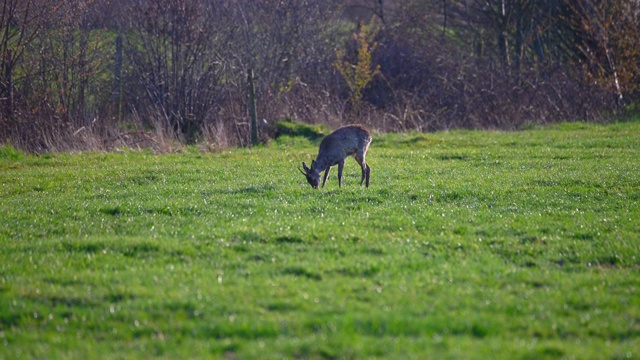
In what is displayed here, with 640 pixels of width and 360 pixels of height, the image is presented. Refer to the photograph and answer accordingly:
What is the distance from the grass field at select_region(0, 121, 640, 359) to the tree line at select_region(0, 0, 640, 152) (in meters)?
8.52

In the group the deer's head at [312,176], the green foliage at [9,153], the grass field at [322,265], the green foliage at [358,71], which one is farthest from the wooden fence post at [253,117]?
the deer's head at [312,176]

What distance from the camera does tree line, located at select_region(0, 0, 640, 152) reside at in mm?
23859

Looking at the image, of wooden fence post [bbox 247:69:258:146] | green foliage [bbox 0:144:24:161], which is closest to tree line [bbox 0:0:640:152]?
wooden fence post [bbox 247:69:258:146]

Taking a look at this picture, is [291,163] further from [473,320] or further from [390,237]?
[473,320]

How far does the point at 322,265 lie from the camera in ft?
28.4

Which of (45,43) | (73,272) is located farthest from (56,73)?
(73,272)

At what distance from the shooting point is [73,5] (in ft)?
80.3

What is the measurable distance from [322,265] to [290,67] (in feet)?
76.4

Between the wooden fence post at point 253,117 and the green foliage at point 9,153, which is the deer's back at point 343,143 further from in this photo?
the green foliage at point 9,153

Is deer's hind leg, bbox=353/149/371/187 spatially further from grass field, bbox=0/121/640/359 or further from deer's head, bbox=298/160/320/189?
deer's head, bbox=298/160/320/189

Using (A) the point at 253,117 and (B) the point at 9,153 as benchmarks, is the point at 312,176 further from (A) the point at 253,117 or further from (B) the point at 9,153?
(B) the point at 9,153

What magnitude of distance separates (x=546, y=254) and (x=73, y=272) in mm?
5518

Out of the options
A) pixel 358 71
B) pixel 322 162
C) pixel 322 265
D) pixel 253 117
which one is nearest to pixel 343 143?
pixel 322 162

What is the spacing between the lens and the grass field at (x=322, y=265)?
257 inches
